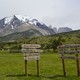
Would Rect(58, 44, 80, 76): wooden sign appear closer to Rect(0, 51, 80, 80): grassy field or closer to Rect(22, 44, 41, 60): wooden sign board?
Rect(0, 51, 80, 80): grassy field

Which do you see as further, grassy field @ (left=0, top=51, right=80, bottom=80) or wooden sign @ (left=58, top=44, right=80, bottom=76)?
wooden sign @ (left=58, top=44, right=80, bottom=76)

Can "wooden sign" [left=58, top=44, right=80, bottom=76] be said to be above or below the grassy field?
above

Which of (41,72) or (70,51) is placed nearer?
(70,51)

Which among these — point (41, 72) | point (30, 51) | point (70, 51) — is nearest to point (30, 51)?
point (30, 51)

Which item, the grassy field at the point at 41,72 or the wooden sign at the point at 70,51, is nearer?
the grassy field at the point at 41,72

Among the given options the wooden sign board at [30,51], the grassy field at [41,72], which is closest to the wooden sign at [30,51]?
the wooden sign board at [30,51]

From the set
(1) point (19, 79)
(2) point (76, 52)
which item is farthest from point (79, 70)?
(1) point (19, 79)

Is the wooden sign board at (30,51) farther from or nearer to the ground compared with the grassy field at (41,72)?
farther from the ground

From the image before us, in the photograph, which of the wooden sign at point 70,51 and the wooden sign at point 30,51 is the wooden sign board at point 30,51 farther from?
the wooden sign at point 70,51

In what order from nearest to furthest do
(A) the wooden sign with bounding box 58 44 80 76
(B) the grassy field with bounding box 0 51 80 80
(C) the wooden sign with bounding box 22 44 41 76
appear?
(B) the grassy field with bounding box 0 51 80 80 → (A) the wooden sign with bounding box 58 44 80 76 → (C) the wooden sign with bounding box 22 44 41 76

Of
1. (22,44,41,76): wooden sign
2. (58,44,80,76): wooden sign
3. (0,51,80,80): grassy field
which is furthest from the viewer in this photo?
(22,44,41,76): wooden sign

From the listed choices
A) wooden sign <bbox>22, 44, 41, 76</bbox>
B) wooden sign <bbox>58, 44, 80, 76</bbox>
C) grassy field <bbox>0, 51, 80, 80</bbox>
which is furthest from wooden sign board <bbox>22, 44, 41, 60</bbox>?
wooden sign <bbox>58, 44, 80, 76</bbox>

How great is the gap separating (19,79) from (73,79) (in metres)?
5.49

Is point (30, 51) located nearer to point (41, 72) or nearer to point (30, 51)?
point (30, 51)
